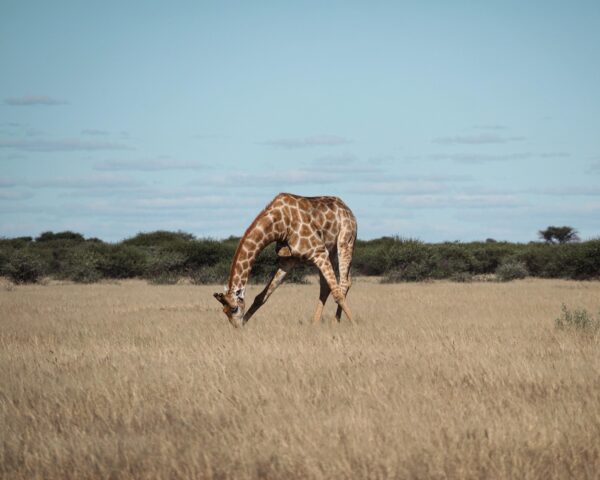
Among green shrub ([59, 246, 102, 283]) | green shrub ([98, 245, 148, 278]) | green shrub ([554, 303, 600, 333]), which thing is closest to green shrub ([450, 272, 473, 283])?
green shrub ([98, 245, 148, 278])

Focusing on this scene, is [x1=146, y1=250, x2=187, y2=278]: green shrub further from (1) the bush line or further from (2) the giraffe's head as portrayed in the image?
(2) the giraffe's head

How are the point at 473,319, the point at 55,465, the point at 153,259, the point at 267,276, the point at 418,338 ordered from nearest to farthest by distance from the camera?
the point at 55,465 → the point at 418,338 → the point at 473,319 → the point at 267,276 → the point at 153,259

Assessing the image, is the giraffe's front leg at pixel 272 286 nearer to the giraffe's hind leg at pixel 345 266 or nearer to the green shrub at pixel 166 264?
the giraffe's hind leg at pixel 345 266

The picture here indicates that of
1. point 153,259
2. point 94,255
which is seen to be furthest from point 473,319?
point 94,255

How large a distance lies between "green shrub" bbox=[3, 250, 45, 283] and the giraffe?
22.6 metres

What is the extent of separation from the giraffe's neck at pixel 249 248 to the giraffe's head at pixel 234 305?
7 centimetres

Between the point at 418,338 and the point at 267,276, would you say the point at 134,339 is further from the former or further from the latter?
the point at 267,276

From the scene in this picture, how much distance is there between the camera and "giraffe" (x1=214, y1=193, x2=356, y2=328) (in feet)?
46.4

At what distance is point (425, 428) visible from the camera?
6.80 metres

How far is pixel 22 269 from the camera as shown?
35531 mm

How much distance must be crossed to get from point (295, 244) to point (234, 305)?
1.81m

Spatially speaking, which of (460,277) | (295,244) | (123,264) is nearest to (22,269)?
(123,264)

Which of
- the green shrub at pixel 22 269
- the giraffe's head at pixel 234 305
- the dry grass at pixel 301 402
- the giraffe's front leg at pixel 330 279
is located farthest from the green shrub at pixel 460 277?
the giraffe's head at pixel 234 305

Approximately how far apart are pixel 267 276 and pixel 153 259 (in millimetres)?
7179
